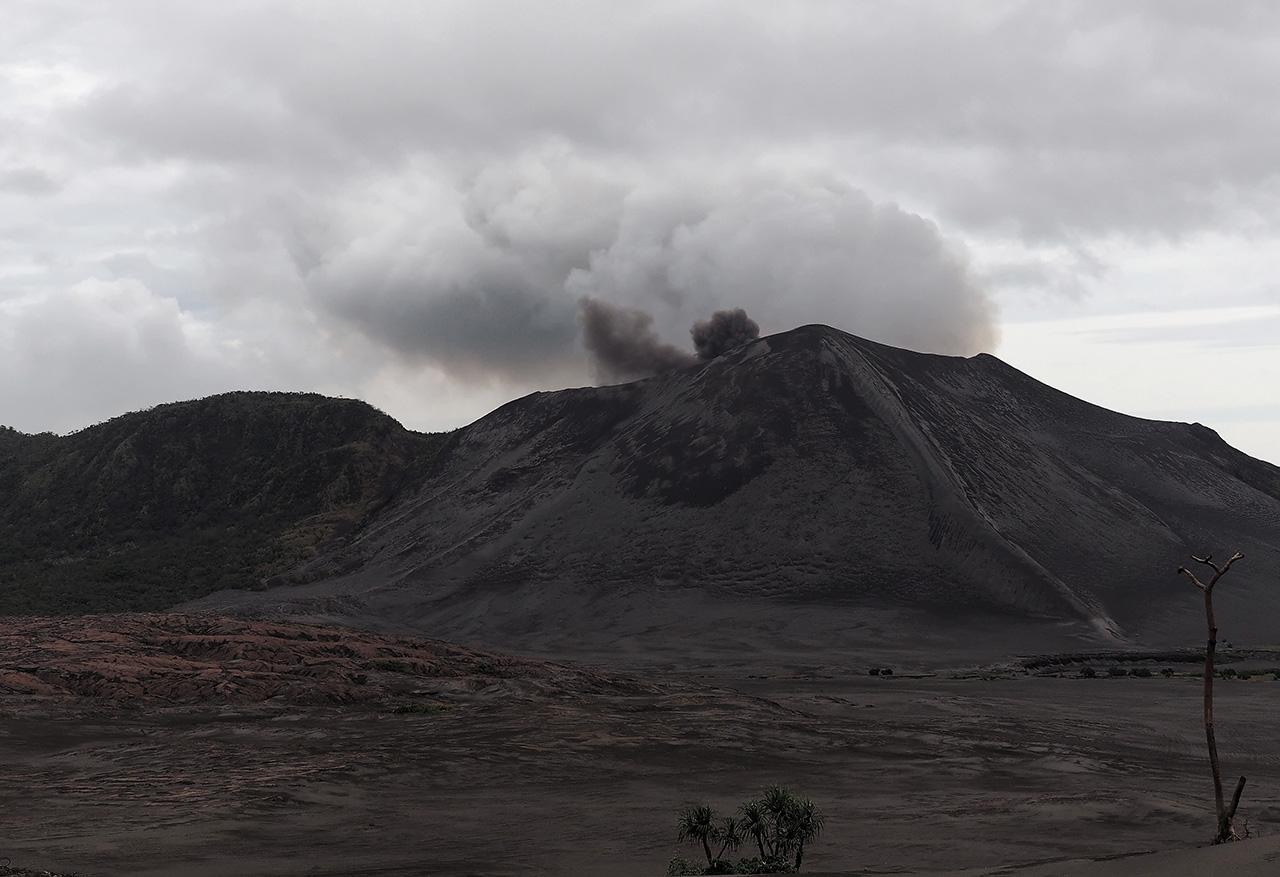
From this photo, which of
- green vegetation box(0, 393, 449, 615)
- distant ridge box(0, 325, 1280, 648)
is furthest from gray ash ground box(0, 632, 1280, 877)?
green vegetation box(0, 393, 449, 615)

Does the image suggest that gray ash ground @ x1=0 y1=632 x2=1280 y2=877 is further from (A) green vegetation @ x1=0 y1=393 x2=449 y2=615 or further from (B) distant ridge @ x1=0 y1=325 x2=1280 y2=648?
(A) green vegetation @ x1=0 y1=393 x2=449 y2=615

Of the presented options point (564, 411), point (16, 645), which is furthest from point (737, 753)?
point (564, 411)

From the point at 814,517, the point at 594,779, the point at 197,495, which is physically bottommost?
the point at 594,779

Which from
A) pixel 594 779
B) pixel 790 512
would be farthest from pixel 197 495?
pixel 594 779

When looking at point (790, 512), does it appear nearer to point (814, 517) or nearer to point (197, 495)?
point (814, 517)

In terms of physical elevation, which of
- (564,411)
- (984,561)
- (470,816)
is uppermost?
(564,411)

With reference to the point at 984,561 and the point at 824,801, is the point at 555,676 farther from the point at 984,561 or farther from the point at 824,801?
the point at 984,561

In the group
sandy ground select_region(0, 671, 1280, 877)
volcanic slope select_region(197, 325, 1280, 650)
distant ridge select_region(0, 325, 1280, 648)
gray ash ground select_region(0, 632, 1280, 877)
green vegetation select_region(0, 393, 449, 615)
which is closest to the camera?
sandy ground select_region(0, 671, 1280, 877)
